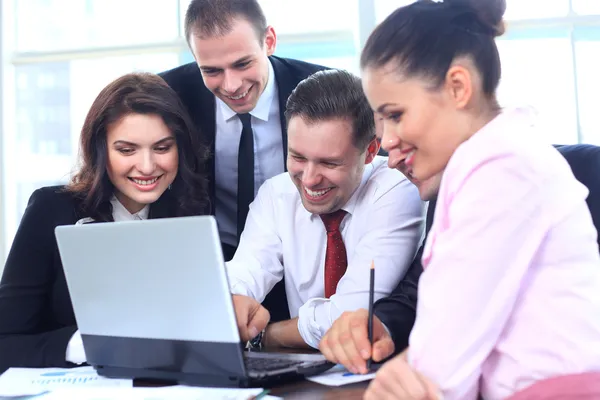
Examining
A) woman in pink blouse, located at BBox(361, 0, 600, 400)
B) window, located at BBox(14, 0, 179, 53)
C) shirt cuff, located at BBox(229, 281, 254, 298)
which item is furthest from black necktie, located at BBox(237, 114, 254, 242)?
window, located at BBox(14, 0, 179, 53)

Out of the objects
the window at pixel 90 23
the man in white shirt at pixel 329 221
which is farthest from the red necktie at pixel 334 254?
the window at pixel 90 23

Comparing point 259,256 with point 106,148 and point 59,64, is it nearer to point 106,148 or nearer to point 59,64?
point 106,148

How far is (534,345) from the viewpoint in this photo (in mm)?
1012

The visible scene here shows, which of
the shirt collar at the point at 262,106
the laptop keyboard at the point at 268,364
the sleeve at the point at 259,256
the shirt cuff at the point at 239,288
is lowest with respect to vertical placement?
the laptop keyboard at the point at 268,364

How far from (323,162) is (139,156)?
57cm

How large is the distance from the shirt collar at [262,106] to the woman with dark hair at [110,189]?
255mm

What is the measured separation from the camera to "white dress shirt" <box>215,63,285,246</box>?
2549 millimetres

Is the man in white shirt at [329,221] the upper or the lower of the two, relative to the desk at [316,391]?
upper

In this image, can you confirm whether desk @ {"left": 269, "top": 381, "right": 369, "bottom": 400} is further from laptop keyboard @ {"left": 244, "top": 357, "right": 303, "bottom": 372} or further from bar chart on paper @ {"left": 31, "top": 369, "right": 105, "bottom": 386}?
bar chart on paper @ {"left": 31, "top": 369, "right": 105, "bottom": 386}

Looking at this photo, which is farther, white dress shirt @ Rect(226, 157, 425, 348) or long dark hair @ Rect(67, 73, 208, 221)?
long dark hair @ Rect(67, 73, 208, 221)

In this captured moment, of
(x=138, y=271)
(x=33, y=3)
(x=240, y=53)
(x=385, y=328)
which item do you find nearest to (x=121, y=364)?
(x=138, y=271)

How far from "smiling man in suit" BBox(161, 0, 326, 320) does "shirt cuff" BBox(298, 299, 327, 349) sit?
505 mm

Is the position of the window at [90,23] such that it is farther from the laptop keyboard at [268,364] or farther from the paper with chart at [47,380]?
the laptop keyboard at [268,364]

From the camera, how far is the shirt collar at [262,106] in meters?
2.54
